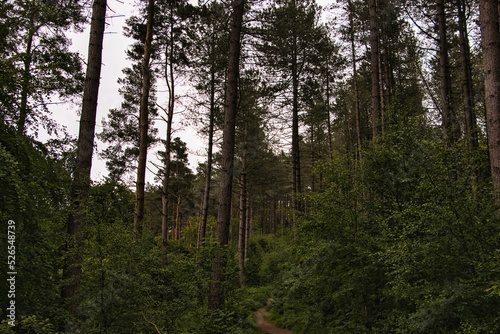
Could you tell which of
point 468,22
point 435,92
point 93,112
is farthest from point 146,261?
point 435,92

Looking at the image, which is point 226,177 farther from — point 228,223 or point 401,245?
point 401,245

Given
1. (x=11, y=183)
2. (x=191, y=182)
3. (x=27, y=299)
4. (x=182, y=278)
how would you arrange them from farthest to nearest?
(x=191, y=182) → (x=182, y=278) → (x=27, y=299) → (x=11, y=183)

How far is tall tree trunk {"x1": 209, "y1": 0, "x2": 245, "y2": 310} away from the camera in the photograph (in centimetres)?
673

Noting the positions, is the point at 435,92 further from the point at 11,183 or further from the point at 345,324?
the point at 11,183

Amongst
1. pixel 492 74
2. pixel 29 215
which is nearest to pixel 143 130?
pixel 29 215

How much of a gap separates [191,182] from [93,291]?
2464 cm

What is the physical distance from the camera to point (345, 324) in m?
6.75

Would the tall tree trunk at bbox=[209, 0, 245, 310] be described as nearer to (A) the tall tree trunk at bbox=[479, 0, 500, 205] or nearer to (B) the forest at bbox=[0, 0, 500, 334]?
(B) the forest at bbox=[0, 0, 500, 334]

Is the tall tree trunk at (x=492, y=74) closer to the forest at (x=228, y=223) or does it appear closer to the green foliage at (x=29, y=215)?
the forest at (x=228, y=223)

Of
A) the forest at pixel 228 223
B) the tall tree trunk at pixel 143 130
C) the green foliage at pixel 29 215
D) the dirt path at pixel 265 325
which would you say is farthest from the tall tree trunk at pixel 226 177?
the dirt path at pixel 265 325

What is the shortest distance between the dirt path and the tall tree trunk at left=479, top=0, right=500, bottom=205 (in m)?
6.97

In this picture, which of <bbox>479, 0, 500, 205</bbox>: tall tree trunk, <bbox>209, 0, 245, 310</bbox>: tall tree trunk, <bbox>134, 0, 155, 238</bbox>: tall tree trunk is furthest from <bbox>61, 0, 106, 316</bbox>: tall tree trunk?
<bbox>479, 0, 500, 205</bbox>: tall tree trunk

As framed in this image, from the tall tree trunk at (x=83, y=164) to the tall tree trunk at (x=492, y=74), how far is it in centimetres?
632

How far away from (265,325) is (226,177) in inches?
228
